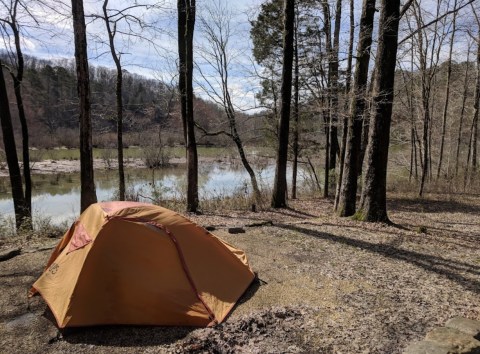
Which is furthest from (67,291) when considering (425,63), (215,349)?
(425,63)

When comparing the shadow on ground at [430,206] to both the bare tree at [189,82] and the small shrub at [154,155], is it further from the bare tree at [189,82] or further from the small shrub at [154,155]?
the small shrub at [154,155]

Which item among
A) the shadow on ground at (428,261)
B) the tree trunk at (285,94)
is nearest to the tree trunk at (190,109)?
the tree trunk at (285,94)

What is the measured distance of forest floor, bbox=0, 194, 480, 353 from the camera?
11.1ft

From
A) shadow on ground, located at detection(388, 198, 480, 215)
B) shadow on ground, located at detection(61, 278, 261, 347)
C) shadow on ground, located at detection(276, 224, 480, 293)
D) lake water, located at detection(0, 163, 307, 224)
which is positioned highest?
shadow on ground, located at detection(276, 224, 480, 293)

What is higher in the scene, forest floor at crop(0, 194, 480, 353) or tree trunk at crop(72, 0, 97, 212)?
tree trunk at crop(72, 0, 97, 212)

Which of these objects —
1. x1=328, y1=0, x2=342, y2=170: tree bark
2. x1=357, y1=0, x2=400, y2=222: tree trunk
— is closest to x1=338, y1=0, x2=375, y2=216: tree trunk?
x1=357, y1=0, x2=400, y2=222: tree trunk

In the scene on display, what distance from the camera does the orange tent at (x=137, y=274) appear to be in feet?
12.1

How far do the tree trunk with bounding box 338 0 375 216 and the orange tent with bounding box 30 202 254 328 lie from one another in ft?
15.7

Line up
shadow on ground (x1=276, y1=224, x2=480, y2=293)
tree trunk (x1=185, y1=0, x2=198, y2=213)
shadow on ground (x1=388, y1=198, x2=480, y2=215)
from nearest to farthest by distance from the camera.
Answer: shadow on ground (x1=276, y1=224, x2=480, y2=293)
tree trunk (x1=185, y1=0, x2=198, y2=213)
shadow on ground (x1=388, y1=198, x2=480, y2=215)

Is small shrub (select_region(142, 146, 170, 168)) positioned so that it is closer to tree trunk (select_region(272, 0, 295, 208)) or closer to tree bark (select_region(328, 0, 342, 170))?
tree bark (select_region(328, 0, 342, 170))

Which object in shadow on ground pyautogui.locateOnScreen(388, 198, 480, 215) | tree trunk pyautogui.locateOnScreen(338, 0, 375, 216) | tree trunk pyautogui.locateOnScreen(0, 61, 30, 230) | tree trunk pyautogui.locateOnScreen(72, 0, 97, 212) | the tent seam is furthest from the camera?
shadow on ground pyautogui.locateOnScreen(388, 198, 480, 215)

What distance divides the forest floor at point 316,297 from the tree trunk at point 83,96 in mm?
1448

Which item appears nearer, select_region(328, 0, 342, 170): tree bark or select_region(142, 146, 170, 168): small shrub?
select_region(328, 0, 342, 170): tree bark

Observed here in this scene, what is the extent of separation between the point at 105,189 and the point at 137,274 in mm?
17065
